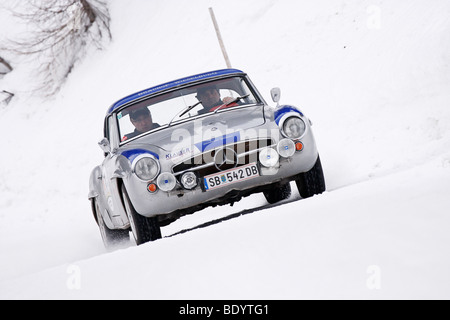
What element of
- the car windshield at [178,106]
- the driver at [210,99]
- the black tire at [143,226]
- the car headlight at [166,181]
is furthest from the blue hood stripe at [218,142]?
the driver at [210,99]

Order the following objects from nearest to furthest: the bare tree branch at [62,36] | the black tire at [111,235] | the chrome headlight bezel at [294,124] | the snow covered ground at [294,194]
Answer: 1. the snow covered ground at [294,194]
2. the chrome headlight bezel at [294,124]
3. the black tire at [111,235]
4. the bare tree branch at [62,36]

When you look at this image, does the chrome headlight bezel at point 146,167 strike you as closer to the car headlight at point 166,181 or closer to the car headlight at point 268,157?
the car headlight at point 166,181

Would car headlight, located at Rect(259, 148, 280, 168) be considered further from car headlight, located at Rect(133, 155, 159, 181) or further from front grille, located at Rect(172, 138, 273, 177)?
car headlight, located at Rect(133, 155, 159, 181)

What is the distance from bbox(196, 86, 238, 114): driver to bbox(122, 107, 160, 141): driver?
540 millimetres

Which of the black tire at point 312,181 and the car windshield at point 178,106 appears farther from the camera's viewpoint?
the car windshield at point 178,106

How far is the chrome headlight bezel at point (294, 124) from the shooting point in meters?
5.40

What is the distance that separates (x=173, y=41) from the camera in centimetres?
1972

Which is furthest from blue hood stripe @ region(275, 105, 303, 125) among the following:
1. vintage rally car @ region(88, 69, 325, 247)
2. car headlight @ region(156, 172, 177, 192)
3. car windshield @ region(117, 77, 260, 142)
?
car headlight @ region(156, 172, 177, 192)

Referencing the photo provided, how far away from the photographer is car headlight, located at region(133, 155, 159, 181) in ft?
16.9

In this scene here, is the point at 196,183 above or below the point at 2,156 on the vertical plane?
below

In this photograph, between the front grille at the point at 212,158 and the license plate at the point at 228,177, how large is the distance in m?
0.05

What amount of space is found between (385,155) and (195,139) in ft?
10.6
